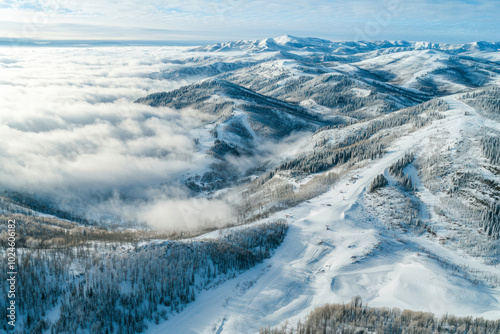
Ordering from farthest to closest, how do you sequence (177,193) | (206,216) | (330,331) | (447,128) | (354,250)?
(177,193), (206,216), (447,128), (354,250), (330,331)

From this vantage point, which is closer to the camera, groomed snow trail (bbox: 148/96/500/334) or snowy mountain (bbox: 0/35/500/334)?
snowy mountain (bbox: 0/35/500/334)

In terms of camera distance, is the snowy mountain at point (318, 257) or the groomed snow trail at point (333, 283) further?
the groomed snow trail at point (333, 283)

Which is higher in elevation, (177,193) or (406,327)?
(406,327)

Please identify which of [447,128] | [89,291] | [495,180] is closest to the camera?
[89,291]

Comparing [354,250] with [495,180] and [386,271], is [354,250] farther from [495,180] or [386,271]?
[495,180]

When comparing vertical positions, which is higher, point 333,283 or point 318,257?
point 333,283

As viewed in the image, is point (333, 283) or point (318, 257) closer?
point (333, 283)

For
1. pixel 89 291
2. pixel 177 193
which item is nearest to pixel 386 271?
pixel 89 291

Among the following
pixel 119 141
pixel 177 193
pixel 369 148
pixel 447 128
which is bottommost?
pixel 177 193
